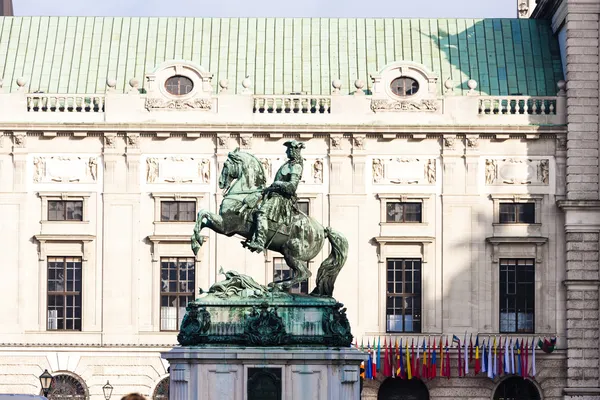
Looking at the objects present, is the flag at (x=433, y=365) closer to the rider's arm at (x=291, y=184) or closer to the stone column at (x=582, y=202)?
the stone column at (x=582, y=202)

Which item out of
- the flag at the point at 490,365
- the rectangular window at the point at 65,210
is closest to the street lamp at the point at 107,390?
the rectangular window at the point at 65,210

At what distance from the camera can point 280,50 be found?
78875mm

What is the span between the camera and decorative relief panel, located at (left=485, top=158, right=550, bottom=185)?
75.6 m

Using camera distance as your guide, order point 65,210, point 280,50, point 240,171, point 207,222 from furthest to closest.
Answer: point 280,50, point 65,210, point 240,171, point 207,222

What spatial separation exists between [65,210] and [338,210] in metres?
10.1

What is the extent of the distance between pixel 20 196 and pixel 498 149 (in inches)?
702

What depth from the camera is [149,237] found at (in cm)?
7500

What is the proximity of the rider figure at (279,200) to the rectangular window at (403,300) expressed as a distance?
28172 millimetres

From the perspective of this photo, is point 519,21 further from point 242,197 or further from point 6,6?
point 242,197

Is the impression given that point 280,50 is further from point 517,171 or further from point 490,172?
point 517,171

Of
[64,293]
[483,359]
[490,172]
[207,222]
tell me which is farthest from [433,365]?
[207,222]

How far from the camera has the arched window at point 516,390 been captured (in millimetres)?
74562

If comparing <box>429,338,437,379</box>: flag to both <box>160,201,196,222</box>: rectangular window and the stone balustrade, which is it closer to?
the stone balustrade

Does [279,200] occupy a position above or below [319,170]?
below
